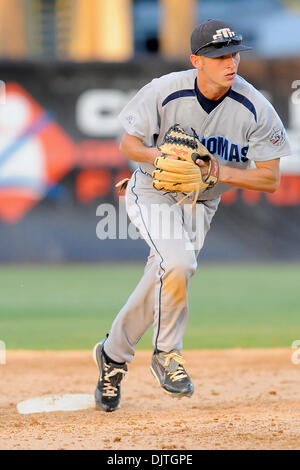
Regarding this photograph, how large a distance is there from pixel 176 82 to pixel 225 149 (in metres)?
0.39

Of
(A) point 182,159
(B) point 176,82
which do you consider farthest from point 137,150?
(B) point 176,82

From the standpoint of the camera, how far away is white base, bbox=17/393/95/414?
4578 millimetres

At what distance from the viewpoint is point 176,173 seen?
13.3ft

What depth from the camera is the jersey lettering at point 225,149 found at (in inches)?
170

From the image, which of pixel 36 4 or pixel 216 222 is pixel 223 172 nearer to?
pixel 216 222

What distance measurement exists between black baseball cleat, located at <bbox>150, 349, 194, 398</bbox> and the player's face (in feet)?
4.10

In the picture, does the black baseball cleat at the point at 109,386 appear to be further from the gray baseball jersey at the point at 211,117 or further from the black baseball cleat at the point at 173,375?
the gray baseball jersey at the point at 211,117

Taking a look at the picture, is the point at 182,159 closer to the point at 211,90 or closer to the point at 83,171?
the point at 211,90

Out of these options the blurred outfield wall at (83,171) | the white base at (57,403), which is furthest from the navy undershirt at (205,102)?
the blurred outfield wall at (83,171)

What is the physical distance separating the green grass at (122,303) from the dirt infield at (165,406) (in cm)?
62

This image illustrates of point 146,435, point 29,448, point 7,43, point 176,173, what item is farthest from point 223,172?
point 7,43

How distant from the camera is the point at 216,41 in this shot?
4.11 metres
